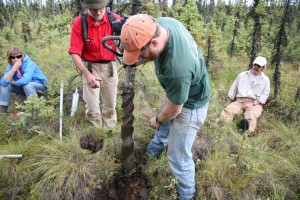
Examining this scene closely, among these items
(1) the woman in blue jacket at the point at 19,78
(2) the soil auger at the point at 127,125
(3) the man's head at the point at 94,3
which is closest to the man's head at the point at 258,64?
(2) the soil auger at the point at 127,125

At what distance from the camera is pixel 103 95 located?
391 cm

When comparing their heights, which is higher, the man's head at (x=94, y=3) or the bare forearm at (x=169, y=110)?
the man's head at (x=94, y=3)

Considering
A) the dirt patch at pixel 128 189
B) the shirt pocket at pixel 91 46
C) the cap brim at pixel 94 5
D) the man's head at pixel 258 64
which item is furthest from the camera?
the man's head at pixel 258 64

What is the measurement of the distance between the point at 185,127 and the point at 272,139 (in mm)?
2781

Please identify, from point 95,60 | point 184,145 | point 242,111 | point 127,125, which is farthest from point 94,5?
point 242,111

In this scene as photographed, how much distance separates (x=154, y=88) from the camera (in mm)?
5711

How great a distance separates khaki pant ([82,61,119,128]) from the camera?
3668 millimetres

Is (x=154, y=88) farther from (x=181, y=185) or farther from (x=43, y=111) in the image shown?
(x=181, y=185)

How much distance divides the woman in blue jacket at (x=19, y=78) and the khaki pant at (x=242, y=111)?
381 cm

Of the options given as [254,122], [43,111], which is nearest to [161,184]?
[43,111]

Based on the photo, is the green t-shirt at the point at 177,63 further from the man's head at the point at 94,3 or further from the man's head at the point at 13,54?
the man's head at the point at 13,54

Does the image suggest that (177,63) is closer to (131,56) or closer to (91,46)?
(131,56)

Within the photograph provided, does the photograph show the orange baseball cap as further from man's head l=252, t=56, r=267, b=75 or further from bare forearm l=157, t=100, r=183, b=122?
man's head l=252, t=56, r=267, b=75

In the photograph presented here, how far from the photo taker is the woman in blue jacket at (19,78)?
14.9 feet
